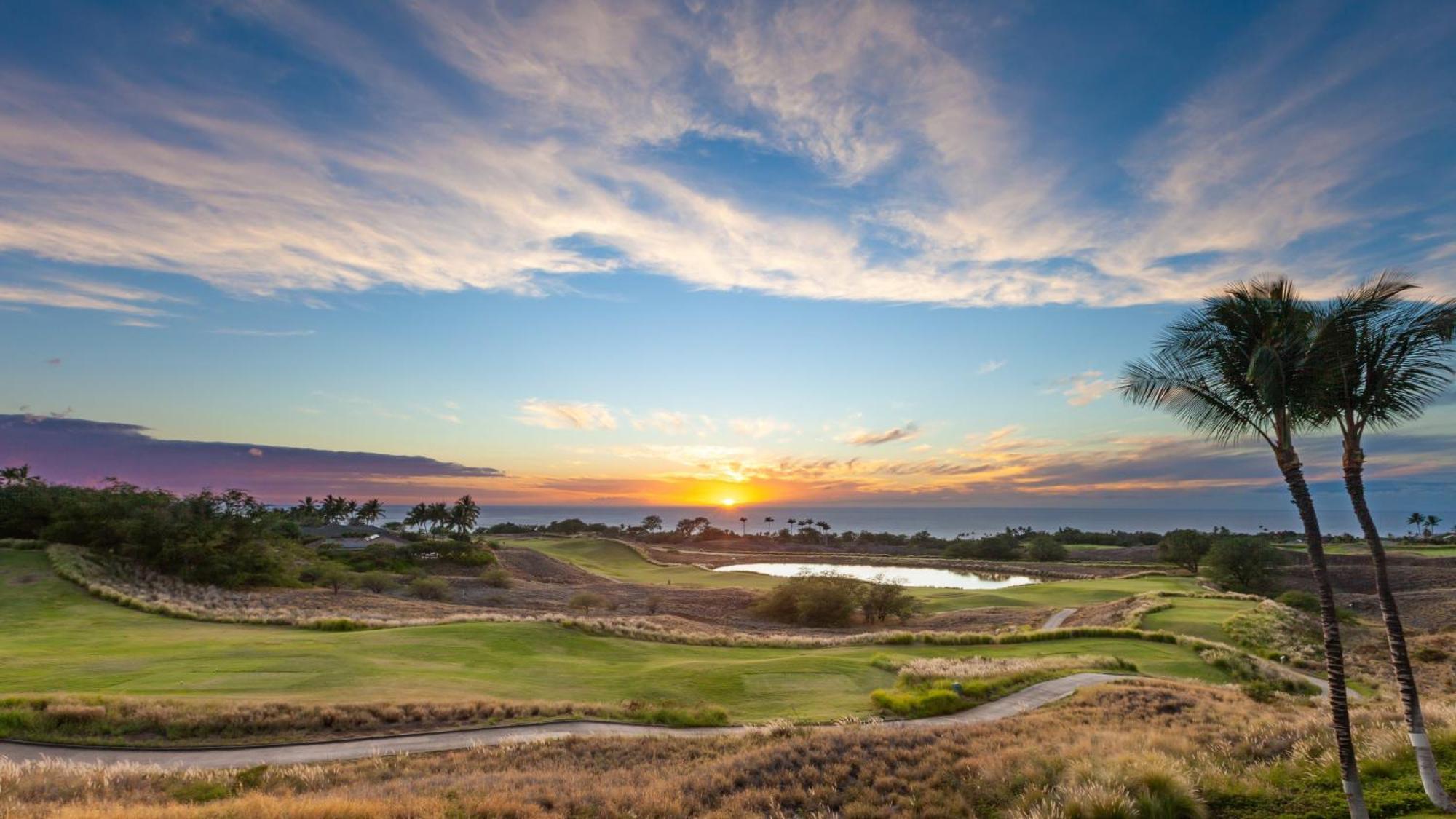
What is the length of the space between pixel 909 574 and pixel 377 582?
72096 mm

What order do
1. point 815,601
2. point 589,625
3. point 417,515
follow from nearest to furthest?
point 589,625 → point 815,601 → point 417,515

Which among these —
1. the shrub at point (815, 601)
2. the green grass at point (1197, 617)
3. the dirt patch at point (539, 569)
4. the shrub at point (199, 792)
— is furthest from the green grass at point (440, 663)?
the dirt patch at point (539, 569)

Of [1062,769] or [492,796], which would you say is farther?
[1062,769]

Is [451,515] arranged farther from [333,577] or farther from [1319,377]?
[1319,377]

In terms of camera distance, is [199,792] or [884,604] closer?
[199,792]

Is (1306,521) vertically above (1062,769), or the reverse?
(1306,521)

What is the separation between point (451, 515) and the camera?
10431cm

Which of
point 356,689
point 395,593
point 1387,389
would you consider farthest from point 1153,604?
point 395,593

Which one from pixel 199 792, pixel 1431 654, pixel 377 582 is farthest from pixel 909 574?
pixel 199 792

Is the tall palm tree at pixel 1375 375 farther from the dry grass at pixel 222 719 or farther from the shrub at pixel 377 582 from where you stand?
the shrub at pixel 377 582

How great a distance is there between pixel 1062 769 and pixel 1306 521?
553 cm

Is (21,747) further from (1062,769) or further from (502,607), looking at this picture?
(502,607)

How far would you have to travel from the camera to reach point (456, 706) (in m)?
17.0

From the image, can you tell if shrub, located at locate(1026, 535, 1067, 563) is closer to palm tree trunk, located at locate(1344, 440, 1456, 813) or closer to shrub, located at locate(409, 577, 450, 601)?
shrub, located at locate(409, 577, 450, 601)
